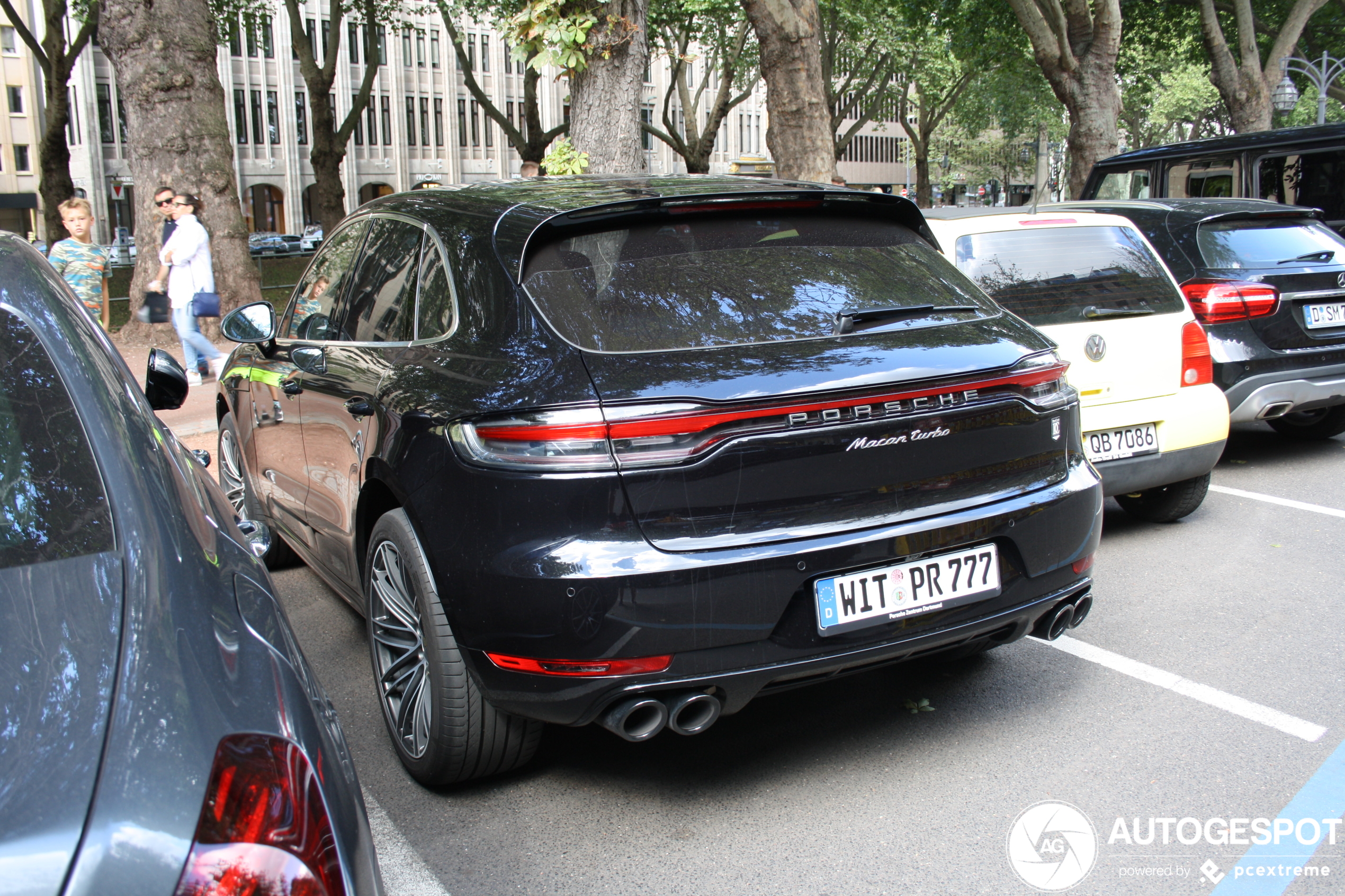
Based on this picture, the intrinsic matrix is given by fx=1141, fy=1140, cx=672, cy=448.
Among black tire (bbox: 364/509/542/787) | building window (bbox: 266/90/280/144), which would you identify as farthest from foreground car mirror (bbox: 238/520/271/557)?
building window (bbox: 266/90/280/144)

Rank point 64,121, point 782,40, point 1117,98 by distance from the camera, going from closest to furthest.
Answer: point 782,40
point 1117,98
point 64,121

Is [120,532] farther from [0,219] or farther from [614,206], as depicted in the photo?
[0,219]

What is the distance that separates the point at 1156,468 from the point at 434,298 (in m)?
3.56

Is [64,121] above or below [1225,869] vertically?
above

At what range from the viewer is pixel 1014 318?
346cm

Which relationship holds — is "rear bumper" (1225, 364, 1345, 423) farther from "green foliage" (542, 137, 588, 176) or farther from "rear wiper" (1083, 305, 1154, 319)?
"green foliage" (542, 137, 588, 176)

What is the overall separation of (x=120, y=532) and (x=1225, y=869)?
8.37 feet

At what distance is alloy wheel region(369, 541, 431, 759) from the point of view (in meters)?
3.19

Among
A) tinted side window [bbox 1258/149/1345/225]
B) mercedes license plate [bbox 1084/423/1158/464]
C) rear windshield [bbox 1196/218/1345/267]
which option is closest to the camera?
mercedes license plate [bbox 1084/423/1158/464]

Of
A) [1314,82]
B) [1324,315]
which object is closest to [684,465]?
[1324,315]

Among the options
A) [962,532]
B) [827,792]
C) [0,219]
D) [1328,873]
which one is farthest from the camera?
[0,219]

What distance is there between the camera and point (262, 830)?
1.30 m

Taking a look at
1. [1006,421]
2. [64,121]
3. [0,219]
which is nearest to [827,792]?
[1006,421]

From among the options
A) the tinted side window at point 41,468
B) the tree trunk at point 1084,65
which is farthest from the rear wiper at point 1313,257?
the tree trunk at point 1084,65
